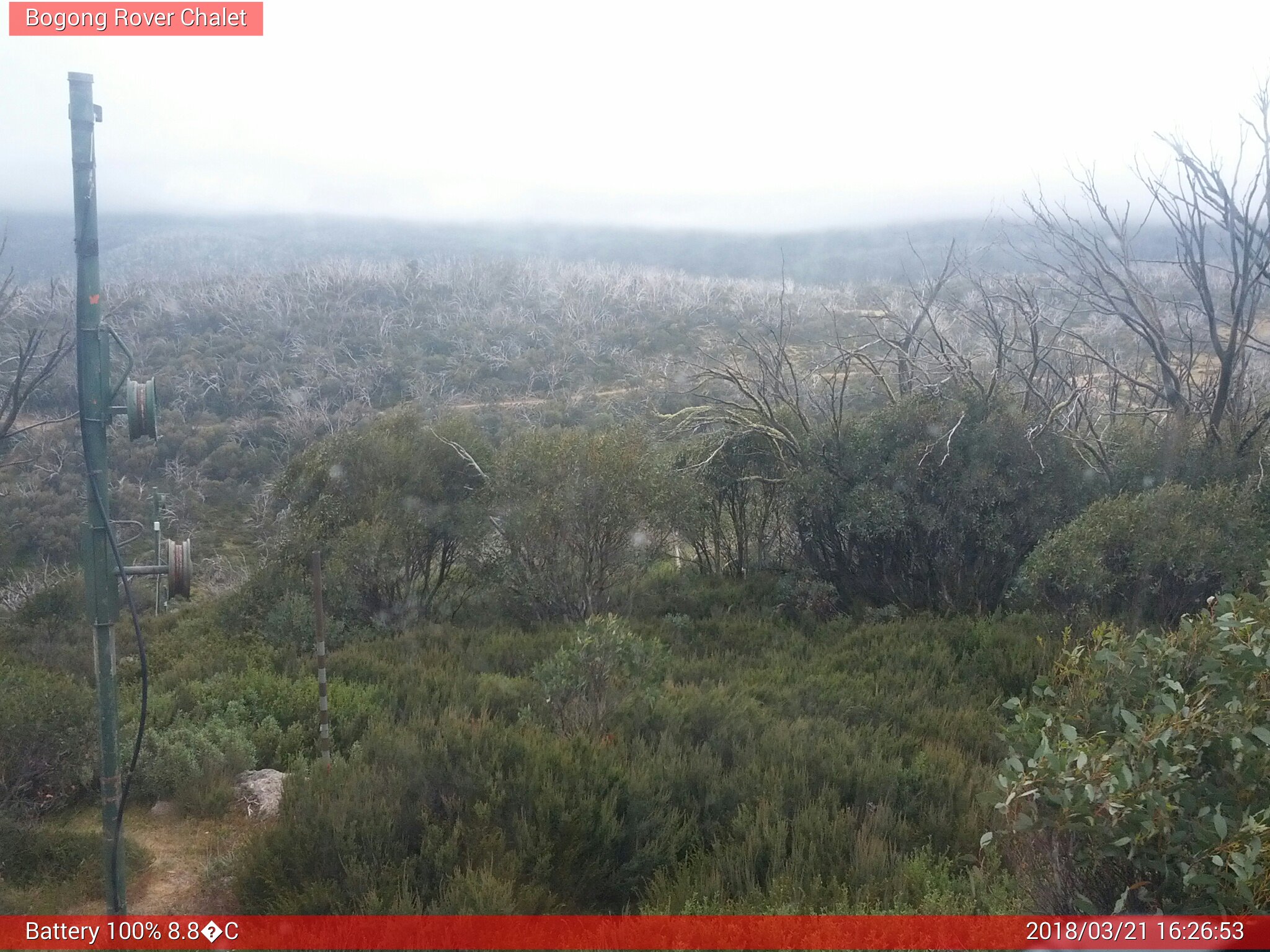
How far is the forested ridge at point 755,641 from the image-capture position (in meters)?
3.84

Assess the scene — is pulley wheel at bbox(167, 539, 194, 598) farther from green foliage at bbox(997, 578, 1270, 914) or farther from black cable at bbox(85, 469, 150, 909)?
green foliage at bbox(997, 578, 1270, 914)

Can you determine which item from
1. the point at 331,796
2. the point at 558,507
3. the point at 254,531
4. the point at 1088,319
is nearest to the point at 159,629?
the point at 558,507

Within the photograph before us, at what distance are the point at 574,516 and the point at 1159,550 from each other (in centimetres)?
708

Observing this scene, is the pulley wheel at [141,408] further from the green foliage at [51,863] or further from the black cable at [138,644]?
the green foliage at [51,863]

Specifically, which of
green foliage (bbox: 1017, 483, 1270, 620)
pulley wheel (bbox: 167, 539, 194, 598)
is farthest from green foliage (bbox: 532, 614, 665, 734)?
green foliage (bbox: 1017, 483, 1270, 620)

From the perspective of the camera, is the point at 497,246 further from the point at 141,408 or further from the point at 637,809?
the point at 141,408

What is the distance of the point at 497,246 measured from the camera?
7938 cm

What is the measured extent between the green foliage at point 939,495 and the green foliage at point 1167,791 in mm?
8589

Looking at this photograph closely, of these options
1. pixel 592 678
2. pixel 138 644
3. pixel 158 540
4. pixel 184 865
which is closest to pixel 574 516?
pixel 592 678

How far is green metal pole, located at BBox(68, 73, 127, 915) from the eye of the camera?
3973 mm

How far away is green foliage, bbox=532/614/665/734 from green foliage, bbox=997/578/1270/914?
403 centimetres

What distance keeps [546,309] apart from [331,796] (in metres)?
45.2

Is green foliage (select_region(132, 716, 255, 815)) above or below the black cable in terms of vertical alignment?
below

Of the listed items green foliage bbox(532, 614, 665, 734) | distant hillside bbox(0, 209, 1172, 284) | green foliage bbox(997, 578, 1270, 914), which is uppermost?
distant hillside bbox(0, 209, 1172, 284)
